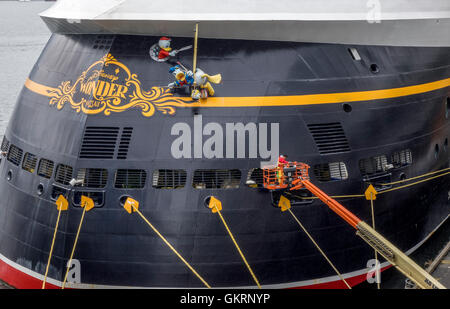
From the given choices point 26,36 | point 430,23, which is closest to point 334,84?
point 430,23

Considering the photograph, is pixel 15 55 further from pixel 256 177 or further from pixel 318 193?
pixel 318 193

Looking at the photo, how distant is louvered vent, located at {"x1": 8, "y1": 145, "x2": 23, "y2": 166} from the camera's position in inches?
636

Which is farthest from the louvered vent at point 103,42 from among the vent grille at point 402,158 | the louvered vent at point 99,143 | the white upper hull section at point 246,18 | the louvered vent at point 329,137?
the vent grille at point 402,158

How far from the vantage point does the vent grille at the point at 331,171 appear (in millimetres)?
15273

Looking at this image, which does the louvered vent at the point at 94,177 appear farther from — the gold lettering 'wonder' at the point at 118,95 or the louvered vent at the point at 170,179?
the gold lettering 'wonder' at the point at 118,95

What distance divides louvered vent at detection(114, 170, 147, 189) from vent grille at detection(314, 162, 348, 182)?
421 cm

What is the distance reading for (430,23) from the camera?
17078 millimetres

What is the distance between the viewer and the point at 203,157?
47.5ft

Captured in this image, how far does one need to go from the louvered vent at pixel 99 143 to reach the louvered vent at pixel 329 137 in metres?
4.73

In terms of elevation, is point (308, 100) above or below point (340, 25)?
below

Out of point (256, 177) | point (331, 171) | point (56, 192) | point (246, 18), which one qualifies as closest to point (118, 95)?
point (56, 192)

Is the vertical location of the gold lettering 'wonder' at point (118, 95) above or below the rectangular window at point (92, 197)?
above
